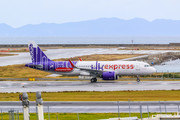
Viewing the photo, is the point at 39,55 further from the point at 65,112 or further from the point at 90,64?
the point at 65,112

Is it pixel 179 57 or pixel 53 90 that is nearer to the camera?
pixel 53 90

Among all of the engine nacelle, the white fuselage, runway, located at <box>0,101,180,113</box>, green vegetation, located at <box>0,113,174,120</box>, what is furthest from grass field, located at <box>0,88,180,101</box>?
the white fuselage

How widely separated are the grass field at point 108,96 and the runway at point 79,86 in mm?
4046

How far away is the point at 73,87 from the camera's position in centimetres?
5391

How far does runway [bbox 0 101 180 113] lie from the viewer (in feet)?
113

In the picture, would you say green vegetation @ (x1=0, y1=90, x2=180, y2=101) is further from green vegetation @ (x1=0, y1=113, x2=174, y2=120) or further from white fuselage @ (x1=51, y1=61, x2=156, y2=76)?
white fuselage @ (x1=51, y1=61, x2=156, y2=76)

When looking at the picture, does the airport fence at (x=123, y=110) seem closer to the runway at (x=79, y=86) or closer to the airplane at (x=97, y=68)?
the runway at (x=79, y=86)

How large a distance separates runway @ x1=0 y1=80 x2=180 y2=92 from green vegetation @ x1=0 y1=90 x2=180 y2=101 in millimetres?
3493

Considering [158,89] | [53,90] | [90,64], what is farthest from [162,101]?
[90,64]

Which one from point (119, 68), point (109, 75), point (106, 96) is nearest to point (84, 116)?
point (106, 96)

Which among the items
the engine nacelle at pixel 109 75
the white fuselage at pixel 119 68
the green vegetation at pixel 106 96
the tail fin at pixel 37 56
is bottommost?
the green vegetation at pixel 106 96

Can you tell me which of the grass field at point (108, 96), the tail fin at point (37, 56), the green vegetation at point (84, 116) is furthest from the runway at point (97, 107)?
the tail fin at point (37, 56)

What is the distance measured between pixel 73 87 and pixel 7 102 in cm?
1537

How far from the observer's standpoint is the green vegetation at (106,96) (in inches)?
1650
